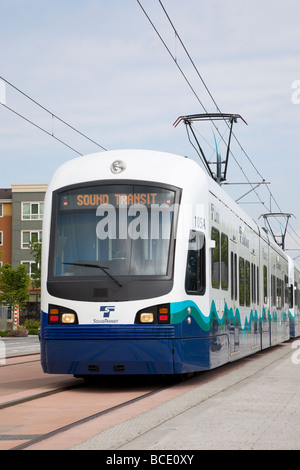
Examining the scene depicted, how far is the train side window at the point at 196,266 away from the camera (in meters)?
12.2

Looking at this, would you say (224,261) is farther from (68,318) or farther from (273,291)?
(273,291)

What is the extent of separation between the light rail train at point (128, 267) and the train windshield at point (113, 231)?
0.01 meters

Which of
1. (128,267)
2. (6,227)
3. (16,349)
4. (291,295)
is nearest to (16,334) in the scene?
(16,349)

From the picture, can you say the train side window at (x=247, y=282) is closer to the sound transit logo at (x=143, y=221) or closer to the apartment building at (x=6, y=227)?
the sound transit logo at (x=143, y=221)

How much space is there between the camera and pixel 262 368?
52.4 feet

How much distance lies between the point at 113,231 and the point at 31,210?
6559 centimetres

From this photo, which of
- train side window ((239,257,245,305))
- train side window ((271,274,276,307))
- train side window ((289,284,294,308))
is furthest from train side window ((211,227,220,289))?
train side window ((289,284,294,308))

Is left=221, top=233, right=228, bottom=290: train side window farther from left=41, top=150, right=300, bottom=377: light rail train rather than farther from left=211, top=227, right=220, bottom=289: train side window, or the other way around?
left=41, top=150, right=300, bottom=377: light rail train

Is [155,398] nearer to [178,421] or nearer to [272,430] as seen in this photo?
[178,421]

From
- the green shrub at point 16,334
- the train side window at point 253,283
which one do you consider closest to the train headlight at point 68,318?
the train side window at point 253,283

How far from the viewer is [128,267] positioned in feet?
39.3

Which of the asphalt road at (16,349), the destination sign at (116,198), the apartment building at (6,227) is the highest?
the apartment building at (6,227)
